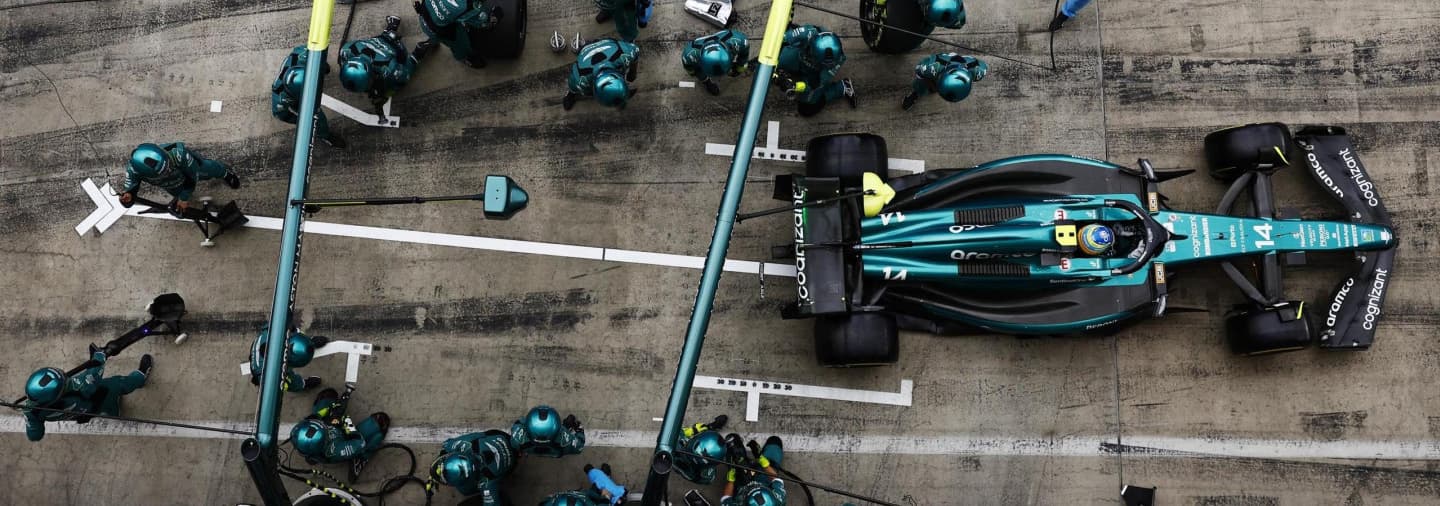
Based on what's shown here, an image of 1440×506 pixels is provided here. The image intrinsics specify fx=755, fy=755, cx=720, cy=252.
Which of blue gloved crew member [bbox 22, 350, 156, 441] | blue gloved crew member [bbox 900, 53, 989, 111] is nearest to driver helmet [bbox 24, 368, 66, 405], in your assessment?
blue gloved crew member [bbox 22, 350, 156, 441]

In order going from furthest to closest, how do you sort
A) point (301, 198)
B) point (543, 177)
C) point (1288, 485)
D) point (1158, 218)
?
1. point (543, 177)
2. point (1288, 485)
3. point (1158, 218)
4. point (301, 198)

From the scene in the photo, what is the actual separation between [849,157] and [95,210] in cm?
856

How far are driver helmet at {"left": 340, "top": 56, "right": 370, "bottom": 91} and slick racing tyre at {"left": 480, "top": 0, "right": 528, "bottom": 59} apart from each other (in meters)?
1.26

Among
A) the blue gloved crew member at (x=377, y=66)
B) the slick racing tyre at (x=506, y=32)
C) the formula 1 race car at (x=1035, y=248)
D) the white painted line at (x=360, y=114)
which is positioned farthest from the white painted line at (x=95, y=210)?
the formula 1 race car at (x=1035, y=248)

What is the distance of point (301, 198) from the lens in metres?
5.84

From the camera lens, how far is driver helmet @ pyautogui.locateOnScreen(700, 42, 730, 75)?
736 centimetres

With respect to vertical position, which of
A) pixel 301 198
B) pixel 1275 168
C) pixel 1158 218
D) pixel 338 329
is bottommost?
pixel 338 329

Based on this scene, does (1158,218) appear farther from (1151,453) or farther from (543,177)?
(543,177)

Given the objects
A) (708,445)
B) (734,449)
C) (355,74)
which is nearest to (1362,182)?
(734,449)

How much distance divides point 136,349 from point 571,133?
17.7ft

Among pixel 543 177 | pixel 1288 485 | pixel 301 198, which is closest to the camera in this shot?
pixel 301 198

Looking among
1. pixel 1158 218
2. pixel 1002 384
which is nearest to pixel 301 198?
pixel 1002 384

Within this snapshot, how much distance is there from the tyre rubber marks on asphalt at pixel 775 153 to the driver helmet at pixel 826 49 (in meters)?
1.27

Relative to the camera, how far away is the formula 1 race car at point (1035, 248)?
7.37 m
